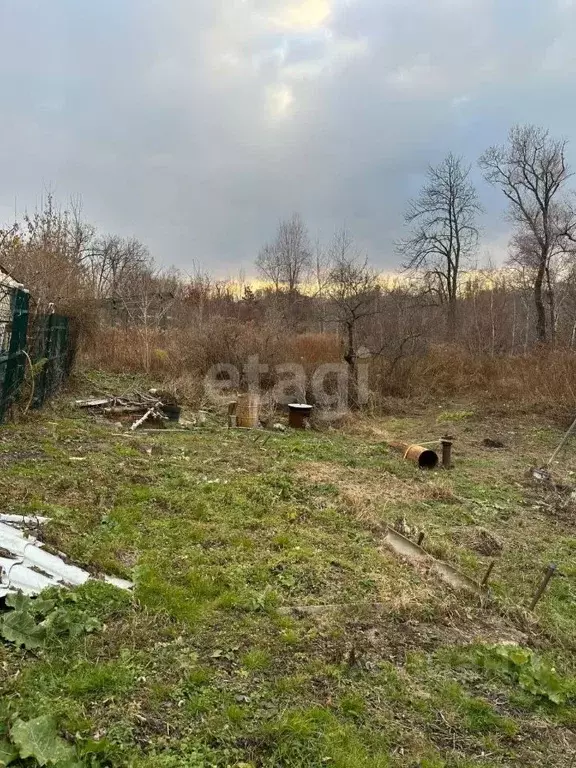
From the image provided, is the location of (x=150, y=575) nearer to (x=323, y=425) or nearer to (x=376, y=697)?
(x=376, y=697)

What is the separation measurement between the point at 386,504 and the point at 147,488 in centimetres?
270

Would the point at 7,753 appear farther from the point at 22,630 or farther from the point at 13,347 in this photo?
the point at 13,347

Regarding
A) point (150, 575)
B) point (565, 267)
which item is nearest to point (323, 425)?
point (150, 575)

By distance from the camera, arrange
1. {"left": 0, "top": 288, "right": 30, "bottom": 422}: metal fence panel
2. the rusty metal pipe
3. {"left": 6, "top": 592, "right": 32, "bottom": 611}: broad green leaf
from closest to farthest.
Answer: {"left": 6, "top": 592, "right": 32, "bottom": 611}: broad green leaf → {"left": 0, "top": 288, "right": 30, "bottom": 422}: metal fence panel → the rusty metal pipe

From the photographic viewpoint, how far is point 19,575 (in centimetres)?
302

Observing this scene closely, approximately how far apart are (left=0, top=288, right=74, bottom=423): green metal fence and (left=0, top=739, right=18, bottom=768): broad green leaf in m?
5.77

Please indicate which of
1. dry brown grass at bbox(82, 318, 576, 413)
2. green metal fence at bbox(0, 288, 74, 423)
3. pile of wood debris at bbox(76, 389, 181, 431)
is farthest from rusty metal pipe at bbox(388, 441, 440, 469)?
green metal fence at bbox(0, 288, 74, 423)


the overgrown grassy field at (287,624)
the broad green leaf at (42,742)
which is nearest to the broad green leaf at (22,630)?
the overgrown grassy field at (287,624)

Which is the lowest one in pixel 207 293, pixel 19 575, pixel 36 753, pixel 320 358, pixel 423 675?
pixel 423 675

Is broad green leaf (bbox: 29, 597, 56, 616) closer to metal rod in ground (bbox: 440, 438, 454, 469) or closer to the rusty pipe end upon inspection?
the rusty pipe end

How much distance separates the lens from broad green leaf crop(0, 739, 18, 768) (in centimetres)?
192

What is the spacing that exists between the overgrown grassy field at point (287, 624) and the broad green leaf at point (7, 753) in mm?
132

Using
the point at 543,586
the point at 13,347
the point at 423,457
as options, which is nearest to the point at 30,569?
the point at 543,586

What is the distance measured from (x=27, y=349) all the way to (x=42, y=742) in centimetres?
720
